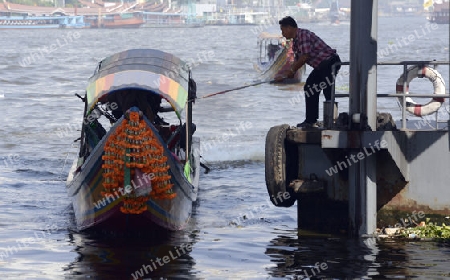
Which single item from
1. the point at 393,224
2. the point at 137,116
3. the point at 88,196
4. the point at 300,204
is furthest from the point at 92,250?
the point at 393,224

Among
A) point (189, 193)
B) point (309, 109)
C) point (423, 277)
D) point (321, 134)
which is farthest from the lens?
point (189, 193)

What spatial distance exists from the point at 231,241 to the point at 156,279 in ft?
7.92

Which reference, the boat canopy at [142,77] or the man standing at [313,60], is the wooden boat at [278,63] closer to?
the boat canopy at [142,77]

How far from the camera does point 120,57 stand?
15.7m

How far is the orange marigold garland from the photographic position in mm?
13141

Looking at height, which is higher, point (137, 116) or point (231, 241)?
point (137, 116)

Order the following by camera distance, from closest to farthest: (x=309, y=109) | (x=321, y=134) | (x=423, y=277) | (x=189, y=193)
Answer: (x=423, y=277)
(x=321, y=134)
(x=309, y=109)
(x=189, y=193)

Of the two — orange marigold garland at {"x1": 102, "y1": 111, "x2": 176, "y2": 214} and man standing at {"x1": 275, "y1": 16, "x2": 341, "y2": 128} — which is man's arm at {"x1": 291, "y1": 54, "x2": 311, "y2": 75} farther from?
orange marigold garland at {"x1": 102, "y1": 111, "x2": 176, "y2": 214}

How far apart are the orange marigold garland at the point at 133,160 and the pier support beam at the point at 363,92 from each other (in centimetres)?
272

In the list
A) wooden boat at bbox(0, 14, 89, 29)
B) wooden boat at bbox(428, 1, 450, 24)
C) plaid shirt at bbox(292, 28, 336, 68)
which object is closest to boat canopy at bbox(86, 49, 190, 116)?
plaid shirt at bbox(292, 28, 336, 68)

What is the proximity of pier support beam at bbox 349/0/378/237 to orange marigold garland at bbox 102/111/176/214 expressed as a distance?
8.93 feet

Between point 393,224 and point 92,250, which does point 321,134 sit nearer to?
point 393,224

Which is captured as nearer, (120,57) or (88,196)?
(88,196)

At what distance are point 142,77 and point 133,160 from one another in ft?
6.47
